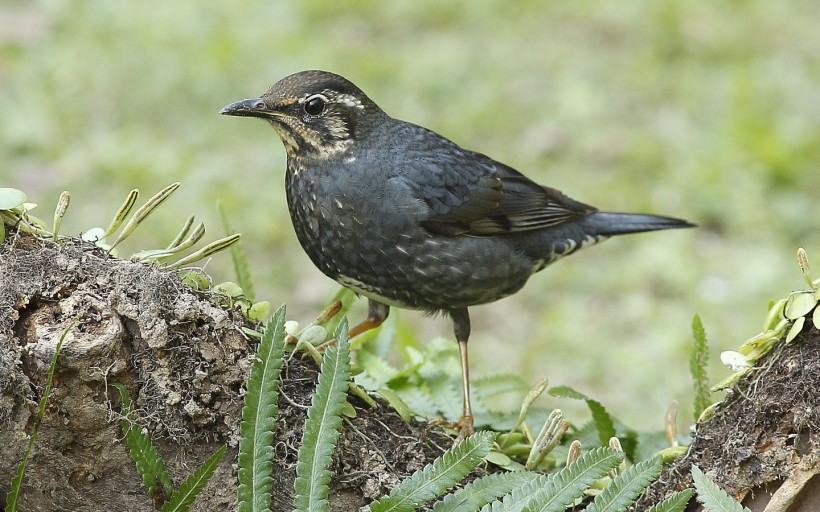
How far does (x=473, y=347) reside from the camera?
658 centimetres

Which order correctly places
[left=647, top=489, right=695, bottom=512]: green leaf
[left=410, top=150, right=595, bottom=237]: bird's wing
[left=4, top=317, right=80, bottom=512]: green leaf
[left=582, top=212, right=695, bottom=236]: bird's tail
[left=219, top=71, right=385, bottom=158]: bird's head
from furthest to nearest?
[left=582, top=212, right=695, bottom=236]: bird's tail
[left=410, top=150, right=595, bottom=237]: bird's wing
[left=219, top=71, right=385, bottom=158]: bird's head
[left=647, top=489, right=695, bottom=512]: green leaf
[left=4, top=317, right=80, bottom=512]: green leaf

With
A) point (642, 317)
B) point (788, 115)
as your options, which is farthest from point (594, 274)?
point (788, 115)

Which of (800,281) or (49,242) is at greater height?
(49,242)

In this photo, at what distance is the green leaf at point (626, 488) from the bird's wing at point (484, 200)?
5.48ft

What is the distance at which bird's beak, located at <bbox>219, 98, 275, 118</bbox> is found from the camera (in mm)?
4027

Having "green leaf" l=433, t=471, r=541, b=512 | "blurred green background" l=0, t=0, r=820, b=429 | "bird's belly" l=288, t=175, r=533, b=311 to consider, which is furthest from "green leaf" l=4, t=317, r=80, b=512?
"blurred green background" l=0, t=0, r=820, b=429

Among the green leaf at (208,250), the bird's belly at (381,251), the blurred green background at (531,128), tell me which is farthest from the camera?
the blurred green background at (531,128)

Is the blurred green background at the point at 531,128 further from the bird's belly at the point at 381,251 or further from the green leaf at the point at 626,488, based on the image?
the green leaf at the point at 626,488

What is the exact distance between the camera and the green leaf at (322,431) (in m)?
2.80

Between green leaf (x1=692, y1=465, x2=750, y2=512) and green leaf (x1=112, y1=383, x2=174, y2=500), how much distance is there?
1494mm

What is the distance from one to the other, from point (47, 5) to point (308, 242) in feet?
21.9

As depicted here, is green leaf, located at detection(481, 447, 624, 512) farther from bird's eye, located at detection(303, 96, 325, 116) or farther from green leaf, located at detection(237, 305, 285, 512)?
bird's eye, located at detection(303, 96, 325, 116)

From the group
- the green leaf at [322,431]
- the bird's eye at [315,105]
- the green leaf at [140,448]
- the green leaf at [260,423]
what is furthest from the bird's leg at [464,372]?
the green leaf at [140,448]

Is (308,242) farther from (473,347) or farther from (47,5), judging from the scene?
(47,5)
